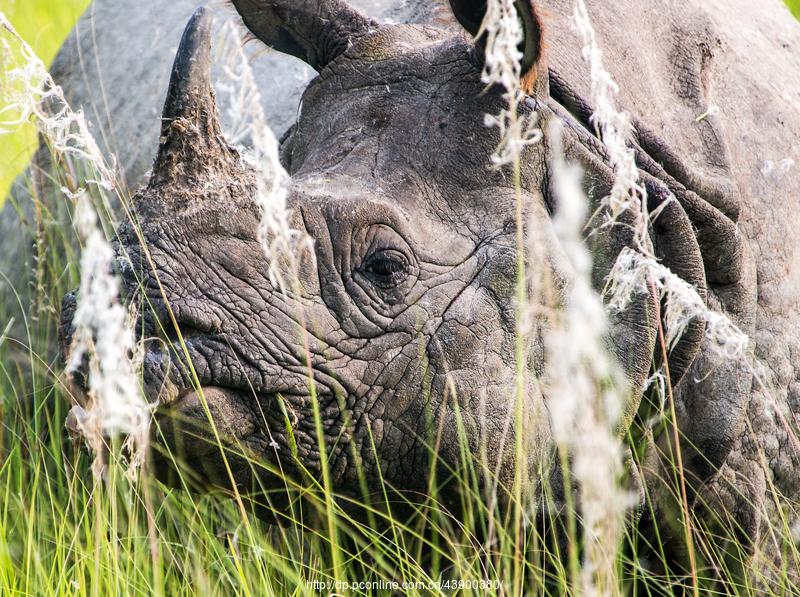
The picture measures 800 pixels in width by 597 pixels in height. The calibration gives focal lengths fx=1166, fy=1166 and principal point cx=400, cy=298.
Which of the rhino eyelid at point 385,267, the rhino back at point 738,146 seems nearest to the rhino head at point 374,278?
the rhino eyelid at point 385,267

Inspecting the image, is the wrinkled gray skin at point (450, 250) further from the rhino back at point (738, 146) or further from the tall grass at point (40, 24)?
the tall grass at point (40, 24)

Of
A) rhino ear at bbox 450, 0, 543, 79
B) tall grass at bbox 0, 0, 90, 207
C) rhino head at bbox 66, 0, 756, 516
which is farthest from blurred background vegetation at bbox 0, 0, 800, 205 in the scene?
rhino ear at bbox 450, 0, 543, 79

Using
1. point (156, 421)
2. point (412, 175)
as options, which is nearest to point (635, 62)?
point (412, 175)

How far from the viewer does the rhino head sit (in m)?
2.87

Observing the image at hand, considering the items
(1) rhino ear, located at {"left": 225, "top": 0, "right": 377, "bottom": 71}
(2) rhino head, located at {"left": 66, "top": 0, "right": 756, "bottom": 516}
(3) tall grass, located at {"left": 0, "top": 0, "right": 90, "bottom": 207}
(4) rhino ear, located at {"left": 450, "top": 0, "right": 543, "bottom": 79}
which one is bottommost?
(3) tall grass, located at {"left": 0, "top": 0, "right": 90, "bottom": 207}

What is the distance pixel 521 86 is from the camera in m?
3.35

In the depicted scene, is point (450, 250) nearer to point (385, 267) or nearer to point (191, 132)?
point (385, 267)

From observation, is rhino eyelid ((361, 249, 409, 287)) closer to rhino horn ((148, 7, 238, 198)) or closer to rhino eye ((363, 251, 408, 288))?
rhino eye ((363, 251, 408, 288))

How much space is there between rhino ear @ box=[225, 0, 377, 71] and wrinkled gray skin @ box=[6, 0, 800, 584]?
0.05 metres

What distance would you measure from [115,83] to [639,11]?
114 inches

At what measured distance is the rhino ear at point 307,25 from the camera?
378cm

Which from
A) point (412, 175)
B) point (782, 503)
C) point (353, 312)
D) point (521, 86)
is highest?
point (521, 86)

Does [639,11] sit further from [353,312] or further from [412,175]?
[353,312]

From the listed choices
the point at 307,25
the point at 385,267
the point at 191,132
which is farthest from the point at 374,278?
the point at 307,25
